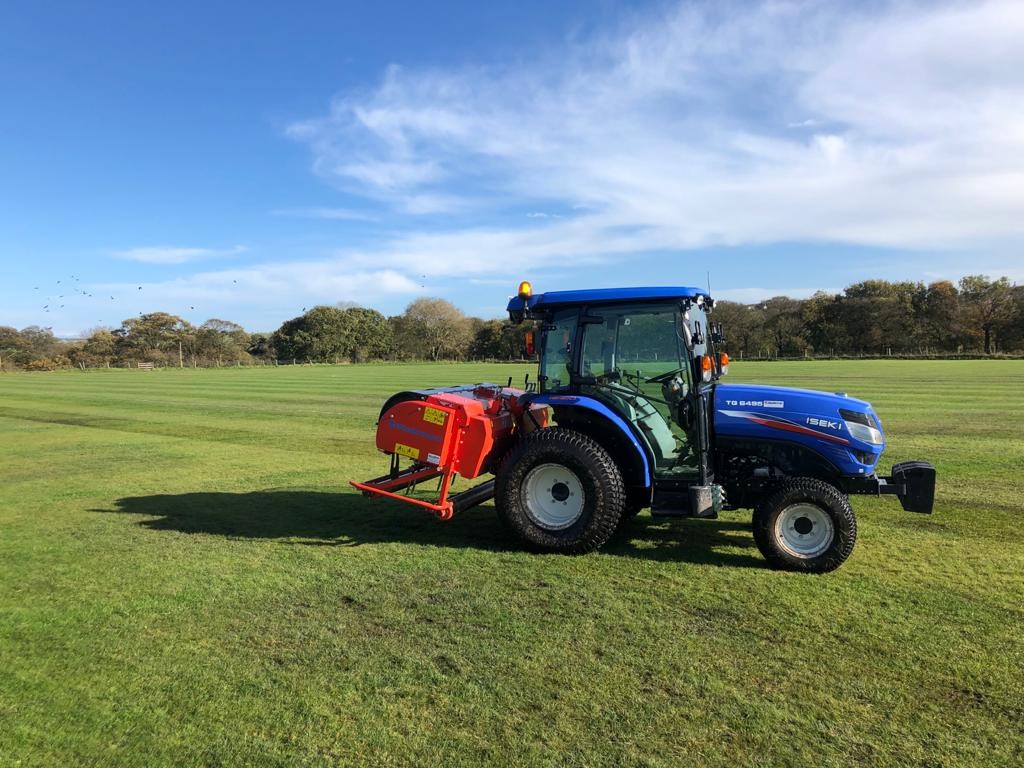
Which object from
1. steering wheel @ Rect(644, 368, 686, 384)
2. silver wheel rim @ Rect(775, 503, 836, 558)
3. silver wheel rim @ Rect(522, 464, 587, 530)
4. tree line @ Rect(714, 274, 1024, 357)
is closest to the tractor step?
silver wheel rim @ Rect(775, 503, 836, 558)

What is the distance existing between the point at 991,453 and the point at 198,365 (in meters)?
87.1

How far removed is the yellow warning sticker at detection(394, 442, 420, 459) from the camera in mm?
6021

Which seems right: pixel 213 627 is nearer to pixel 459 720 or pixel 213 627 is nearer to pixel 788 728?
pixel 459 720

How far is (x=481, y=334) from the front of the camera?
8988 centimetres

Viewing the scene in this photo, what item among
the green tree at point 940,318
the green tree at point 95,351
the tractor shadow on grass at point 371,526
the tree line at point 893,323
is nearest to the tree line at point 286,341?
the green tree at point 95,351

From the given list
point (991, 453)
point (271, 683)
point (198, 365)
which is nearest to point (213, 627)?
point (271, 683)

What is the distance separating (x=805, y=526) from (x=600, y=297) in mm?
2455

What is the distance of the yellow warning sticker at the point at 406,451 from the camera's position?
6021mm

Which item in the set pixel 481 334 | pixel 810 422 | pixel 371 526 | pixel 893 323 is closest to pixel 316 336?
pixel 481 334

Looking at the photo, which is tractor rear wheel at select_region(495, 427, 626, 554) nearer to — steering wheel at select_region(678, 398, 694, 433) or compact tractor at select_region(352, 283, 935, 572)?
compact tractor at select_region(352, 283, 935, 572)

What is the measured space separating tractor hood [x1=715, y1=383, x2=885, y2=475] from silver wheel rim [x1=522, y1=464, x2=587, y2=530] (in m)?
1.32

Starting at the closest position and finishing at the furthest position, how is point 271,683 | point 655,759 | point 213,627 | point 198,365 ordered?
point 655,759 < point 271,683 < point 213,627 < point 198,365

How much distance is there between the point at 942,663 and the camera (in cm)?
357

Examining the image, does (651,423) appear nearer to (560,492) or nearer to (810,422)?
(560,492)
